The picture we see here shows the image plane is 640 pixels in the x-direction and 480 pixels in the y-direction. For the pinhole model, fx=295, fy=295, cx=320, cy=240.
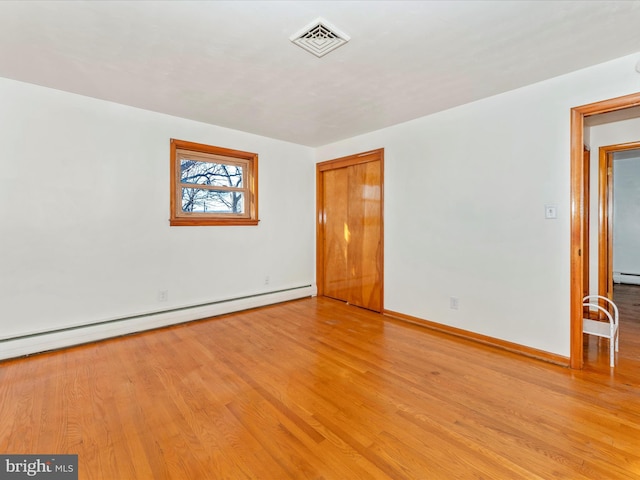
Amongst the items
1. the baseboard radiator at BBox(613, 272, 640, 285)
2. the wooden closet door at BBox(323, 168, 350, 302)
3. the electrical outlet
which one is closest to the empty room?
the electrical outlet

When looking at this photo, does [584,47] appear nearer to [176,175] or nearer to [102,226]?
[176,175]

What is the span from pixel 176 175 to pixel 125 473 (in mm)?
2996

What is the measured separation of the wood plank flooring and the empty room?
0.06 feet

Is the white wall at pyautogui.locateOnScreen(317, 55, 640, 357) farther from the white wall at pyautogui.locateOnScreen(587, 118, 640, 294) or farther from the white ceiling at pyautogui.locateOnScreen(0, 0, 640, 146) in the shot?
the white wall at pyautogui.locateOnScreen(587, 118, 640, 294)

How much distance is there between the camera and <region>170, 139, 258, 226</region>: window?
3.61 meters

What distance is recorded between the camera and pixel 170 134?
3453 millimetres

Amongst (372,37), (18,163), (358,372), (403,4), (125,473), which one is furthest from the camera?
(18,163)

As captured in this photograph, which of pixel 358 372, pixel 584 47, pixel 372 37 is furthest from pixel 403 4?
pixel 358 372

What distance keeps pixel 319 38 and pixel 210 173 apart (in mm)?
2466

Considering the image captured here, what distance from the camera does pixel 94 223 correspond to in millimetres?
2986

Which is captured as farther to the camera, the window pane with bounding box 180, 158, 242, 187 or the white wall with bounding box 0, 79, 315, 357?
the window pane with bounding box 180, 158, 242, 187

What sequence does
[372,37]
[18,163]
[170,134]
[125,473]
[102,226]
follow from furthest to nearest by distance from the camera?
[170,134] < [102,226] < [18,163] < [372,37] < [125,473]

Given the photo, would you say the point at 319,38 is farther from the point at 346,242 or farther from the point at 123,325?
the point at 123,325

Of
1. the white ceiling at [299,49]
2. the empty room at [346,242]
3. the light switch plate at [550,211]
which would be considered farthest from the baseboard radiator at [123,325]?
the light switch plate at [550,211]
